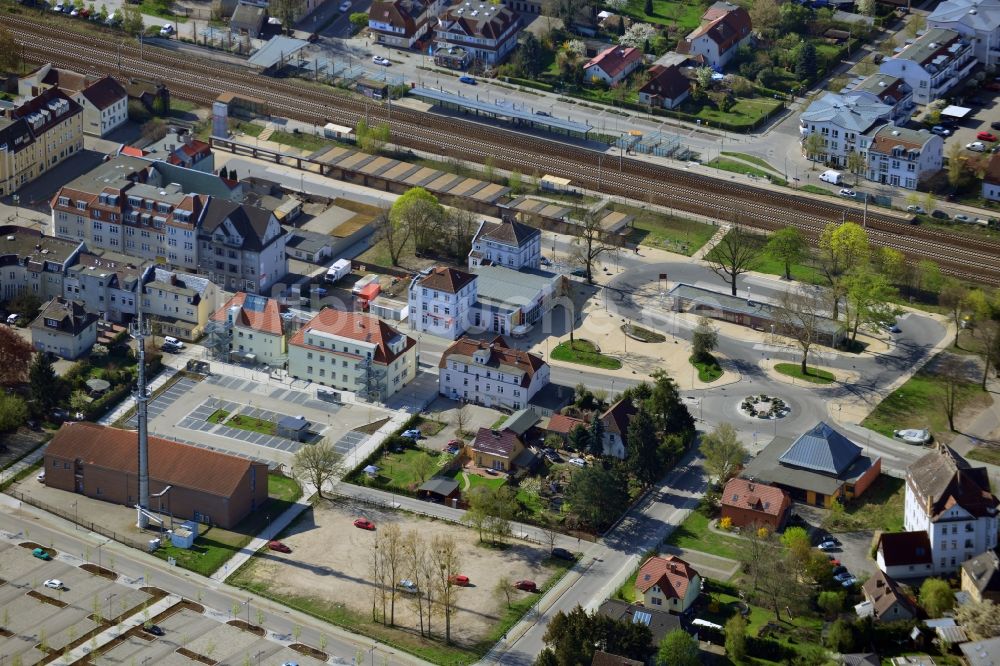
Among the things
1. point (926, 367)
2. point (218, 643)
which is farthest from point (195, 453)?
point (926, 367)

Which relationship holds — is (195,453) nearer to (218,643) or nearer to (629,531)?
(218,643)

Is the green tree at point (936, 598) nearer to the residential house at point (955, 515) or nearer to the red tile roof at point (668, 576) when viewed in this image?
the residential house at point (955, 515)

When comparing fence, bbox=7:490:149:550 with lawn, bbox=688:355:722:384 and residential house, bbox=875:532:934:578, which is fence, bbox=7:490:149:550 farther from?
residential house, bbox=875:532:934:578

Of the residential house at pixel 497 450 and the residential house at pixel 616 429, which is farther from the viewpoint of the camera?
the residential house at pixel 616 429

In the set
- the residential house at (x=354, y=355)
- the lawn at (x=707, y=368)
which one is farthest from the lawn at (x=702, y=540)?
the residential house at (x=354, y=355)

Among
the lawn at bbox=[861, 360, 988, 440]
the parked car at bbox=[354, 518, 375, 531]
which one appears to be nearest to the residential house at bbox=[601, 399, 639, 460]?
the lawn at bbox=[861, 360, 988, 440]

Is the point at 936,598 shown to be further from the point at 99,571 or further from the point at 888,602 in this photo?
the point at 99,571
